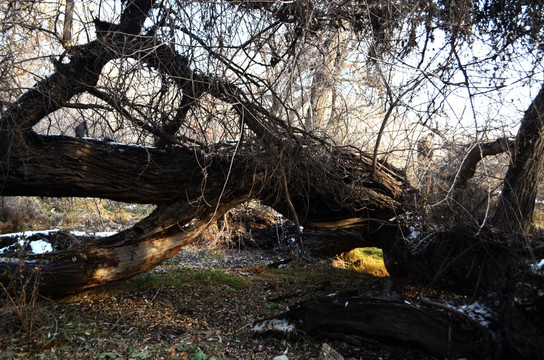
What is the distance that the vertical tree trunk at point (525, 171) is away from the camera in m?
4.87

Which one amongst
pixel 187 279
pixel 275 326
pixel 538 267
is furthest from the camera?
pixel 187 279

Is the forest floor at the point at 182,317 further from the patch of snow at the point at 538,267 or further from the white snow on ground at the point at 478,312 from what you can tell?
the patch of snow at the point at 538,267

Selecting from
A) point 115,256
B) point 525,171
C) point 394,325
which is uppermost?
point 525,171

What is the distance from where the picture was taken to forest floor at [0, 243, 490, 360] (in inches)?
158

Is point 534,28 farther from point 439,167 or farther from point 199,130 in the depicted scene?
point 199,130

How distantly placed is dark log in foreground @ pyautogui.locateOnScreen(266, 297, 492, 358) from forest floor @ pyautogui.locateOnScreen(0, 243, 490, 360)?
100 mm

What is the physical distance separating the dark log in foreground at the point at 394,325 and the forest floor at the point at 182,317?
0.10m

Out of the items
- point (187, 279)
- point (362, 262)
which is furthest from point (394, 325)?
point (362, 262)

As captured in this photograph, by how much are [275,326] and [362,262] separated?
486cm

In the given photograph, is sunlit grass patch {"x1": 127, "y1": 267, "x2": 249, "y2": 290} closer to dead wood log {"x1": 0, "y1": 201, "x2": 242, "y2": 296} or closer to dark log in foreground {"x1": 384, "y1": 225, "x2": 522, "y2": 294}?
dead wood log {"x1": 0, "y1": 201, "x2": 242, "y2": 296}

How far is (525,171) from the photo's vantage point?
4969mm

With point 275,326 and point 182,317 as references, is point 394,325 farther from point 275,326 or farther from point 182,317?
point 182,317

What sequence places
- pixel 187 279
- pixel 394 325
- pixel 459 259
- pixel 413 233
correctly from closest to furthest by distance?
pixel 394 325
pixel 459 259
pixel 413 233
pixel 187 279

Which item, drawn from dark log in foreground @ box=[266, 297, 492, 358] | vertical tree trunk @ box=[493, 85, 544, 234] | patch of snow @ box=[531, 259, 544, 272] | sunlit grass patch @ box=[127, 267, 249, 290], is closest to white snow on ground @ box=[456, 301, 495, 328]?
dark log in foreground @ box=[266, 297, 492, 358]
